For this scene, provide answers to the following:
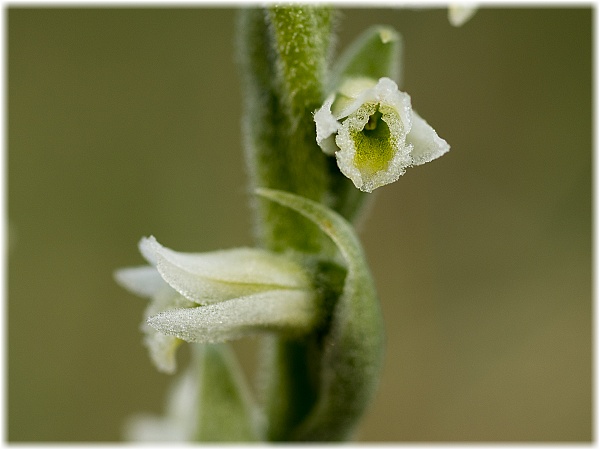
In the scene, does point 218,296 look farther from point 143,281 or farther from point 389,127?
point 389,127

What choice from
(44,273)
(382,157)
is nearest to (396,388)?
(44,273)

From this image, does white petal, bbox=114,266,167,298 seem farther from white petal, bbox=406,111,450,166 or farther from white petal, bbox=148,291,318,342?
white petal, bbox=406,111,450,166

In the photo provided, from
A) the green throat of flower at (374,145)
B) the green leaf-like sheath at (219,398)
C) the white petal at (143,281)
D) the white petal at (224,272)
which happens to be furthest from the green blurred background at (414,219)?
the green throat of flower at (374,145)


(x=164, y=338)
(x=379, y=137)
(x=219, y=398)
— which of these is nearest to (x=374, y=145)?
(x=379, y=137)

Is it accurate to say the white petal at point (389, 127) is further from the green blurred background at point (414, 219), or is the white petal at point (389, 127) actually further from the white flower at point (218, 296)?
the green blurred background at point (414, 219)

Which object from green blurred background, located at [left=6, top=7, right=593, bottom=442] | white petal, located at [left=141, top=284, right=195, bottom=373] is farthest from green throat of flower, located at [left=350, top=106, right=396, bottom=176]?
green blurred background, located at [left=6, top=7, right=593, bottom=442]
